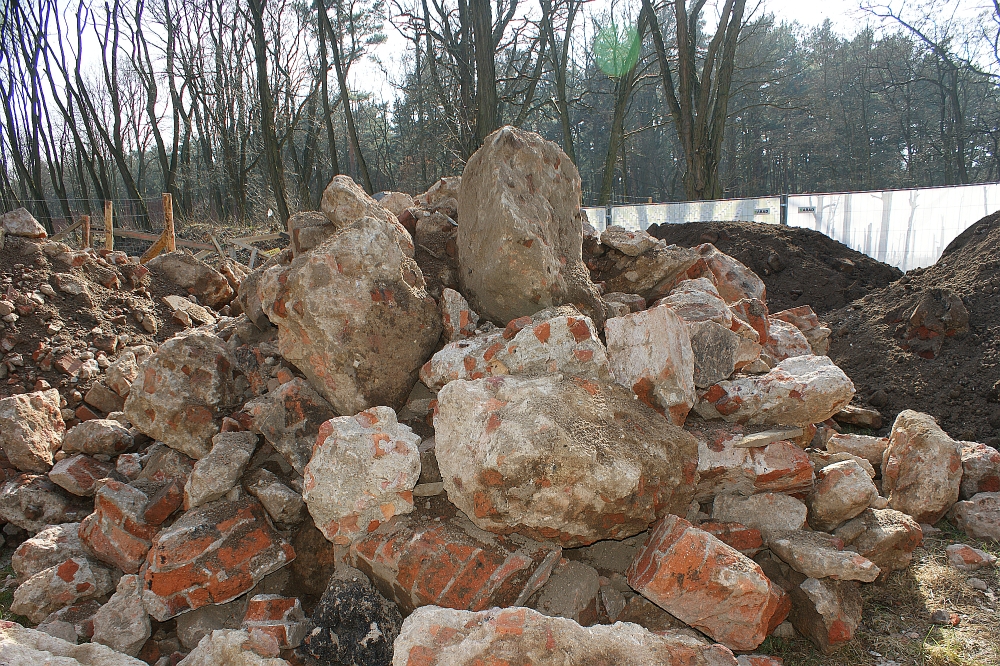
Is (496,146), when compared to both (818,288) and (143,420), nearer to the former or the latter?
(143,420)

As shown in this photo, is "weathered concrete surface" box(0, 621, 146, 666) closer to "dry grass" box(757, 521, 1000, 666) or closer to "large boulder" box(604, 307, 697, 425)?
"large boulder" box(604, 307, 697, 425)

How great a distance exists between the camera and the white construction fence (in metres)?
8.38

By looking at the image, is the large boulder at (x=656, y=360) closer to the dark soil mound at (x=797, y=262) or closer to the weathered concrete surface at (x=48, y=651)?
the weathered concrete surface at (x=48, y=651)

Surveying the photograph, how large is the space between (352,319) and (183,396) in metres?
1.17

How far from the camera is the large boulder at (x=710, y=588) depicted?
7.70ft

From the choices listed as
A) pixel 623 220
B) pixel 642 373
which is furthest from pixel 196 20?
pixel 642 373

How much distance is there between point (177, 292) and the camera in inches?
273

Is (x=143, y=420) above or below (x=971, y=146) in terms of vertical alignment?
below

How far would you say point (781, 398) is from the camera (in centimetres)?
322

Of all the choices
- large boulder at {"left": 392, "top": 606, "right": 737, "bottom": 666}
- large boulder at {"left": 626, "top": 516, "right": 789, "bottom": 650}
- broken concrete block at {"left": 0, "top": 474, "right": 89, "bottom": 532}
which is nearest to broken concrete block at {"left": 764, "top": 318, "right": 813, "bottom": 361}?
large boulder at {"left": 626, "top": 516, "right": 789, "bottom": 650}

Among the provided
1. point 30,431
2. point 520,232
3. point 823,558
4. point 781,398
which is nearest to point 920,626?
point 823,558

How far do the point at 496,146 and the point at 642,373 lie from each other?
1543 millimetres

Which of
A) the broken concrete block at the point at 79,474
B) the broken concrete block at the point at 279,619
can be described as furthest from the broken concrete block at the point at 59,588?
the broken concrete block at the point at 279,619

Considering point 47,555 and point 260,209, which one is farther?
point 260,209
